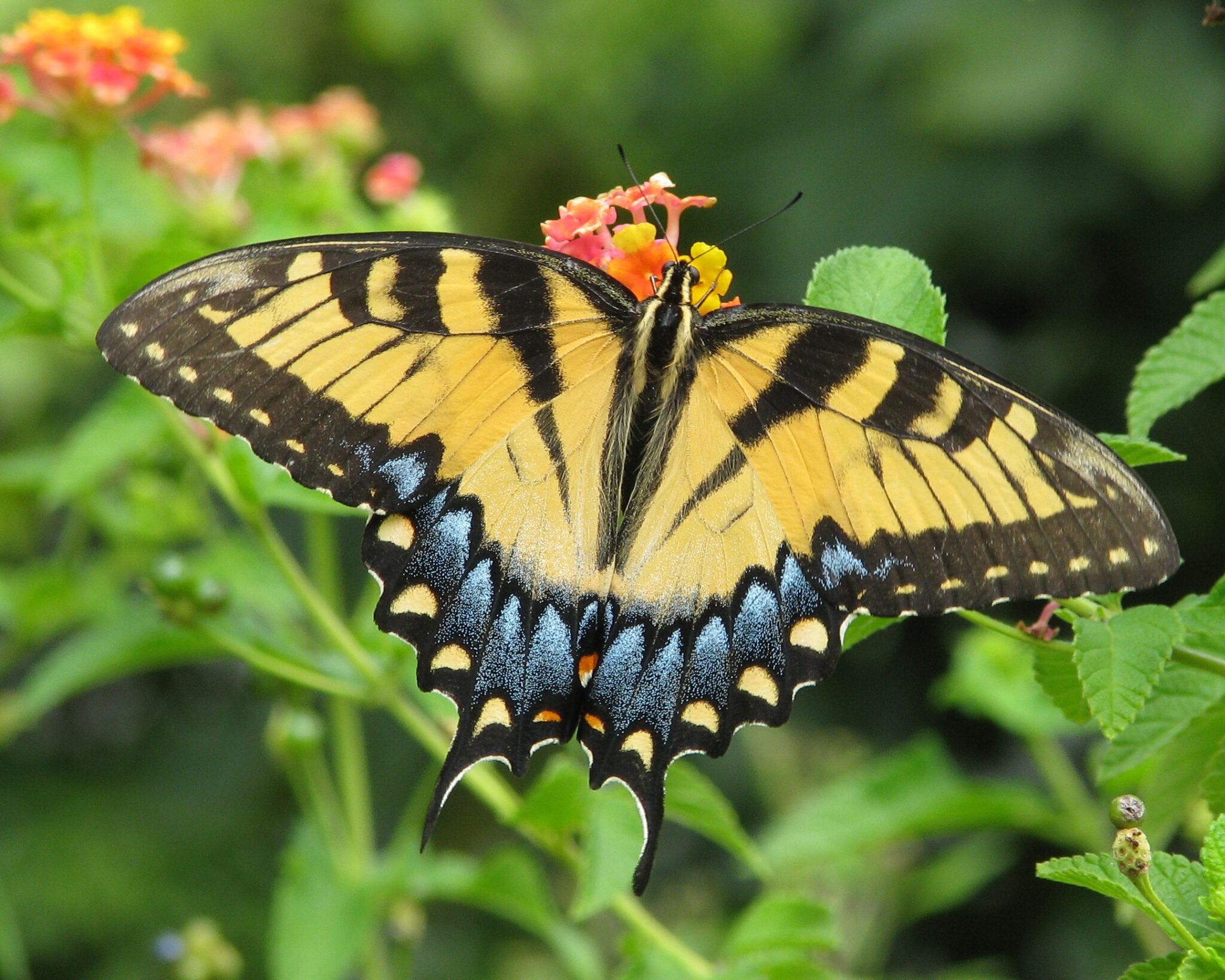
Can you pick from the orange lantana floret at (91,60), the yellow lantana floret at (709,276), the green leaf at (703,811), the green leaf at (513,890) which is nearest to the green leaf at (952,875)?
the green leaf at (513,890)

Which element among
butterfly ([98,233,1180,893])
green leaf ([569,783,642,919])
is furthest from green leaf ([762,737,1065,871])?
butterfly ([98,233,1180,893])

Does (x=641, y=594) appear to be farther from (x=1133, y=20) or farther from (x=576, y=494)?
(x=1133, y=20)

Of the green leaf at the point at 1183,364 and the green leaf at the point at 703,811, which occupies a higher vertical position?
the green leaf at the point at 1183,364

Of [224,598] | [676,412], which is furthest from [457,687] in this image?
[224,598]

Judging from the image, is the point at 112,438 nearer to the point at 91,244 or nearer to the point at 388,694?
the point at 91,244

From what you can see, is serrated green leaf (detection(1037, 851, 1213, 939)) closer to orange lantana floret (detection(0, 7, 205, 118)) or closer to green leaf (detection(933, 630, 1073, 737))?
green leaf (detection(933, 630, 1073, 737))

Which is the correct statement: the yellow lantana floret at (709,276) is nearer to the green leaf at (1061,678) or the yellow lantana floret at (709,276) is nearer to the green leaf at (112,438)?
the green leaf at (1061,678)
